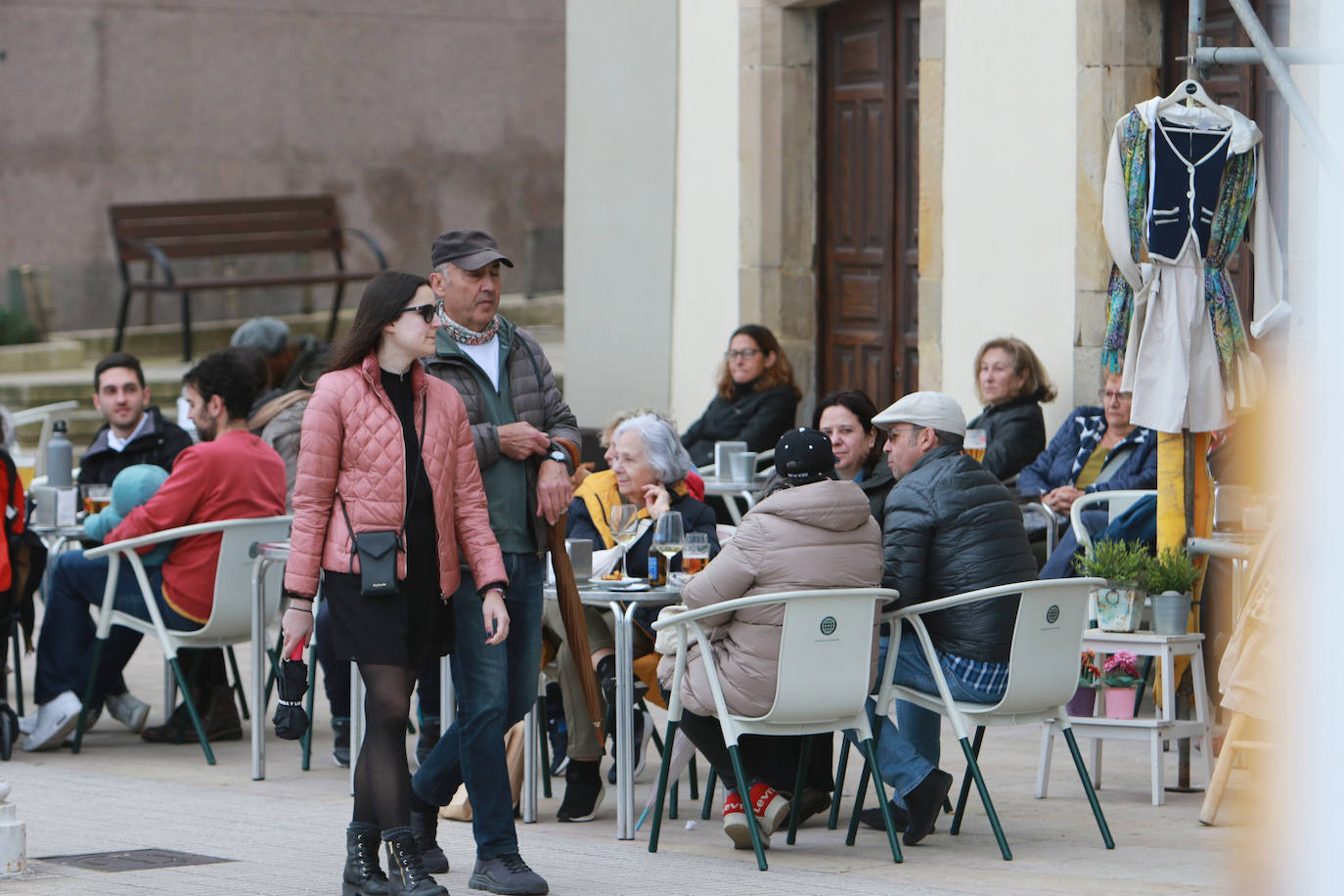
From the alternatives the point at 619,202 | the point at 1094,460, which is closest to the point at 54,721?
the point at 1094,460

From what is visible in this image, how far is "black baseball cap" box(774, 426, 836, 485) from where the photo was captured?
17.0 feet

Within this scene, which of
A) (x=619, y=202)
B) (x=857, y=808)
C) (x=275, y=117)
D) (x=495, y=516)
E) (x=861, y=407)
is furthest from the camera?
(x=275, y=117)

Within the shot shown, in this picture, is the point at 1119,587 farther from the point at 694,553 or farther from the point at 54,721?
the point at 54,721

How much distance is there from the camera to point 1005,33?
9500 mm

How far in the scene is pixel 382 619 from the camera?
4348 millimetres

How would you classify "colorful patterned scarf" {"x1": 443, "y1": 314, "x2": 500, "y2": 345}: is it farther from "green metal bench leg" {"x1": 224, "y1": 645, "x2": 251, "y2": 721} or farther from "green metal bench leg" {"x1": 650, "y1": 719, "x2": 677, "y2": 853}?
"green metal bench leg" {"x1": 224, "y1": 645, "x2": 251, "y2": 721}

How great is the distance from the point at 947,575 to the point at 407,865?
5.91 feet

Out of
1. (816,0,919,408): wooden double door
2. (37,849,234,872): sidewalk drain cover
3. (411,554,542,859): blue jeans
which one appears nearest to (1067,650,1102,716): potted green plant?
(411,554,542,859): blue jeans

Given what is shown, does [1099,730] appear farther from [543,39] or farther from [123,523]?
[543,39]

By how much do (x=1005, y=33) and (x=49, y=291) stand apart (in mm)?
12598

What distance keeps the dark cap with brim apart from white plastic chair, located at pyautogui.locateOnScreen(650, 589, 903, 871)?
3.38 feet

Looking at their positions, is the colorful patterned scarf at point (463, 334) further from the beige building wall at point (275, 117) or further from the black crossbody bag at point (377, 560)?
the beige building wall at point (275, 117)

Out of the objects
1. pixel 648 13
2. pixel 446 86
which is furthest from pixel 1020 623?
pixel 446 86

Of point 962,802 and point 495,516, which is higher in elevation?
point 495,516
